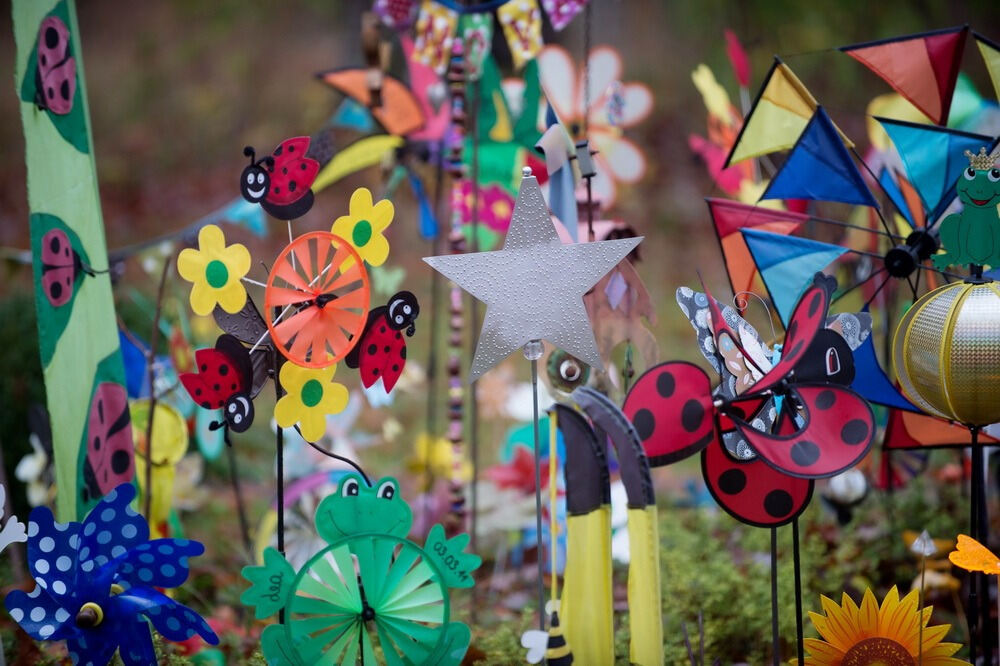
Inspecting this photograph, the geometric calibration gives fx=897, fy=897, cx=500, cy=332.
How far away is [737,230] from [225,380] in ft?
3.17

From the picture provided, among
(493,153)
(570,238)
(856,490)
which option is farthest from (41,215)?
(856,490)

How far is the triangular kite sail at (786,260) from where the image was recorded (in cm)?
156

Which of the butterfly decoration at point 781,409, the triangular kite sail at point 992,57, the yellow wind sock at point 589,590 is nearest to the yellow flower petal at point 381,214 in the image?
the butterfly decoration at point 781,409

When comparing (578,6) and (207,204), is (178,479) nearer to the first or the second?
(578,6)

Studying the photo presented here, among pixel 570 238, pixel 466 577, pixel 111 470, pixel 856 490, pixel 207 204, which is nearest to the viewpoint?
pixel 466 577

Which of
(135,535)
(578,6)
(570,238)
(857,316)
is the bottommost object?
(135,535)

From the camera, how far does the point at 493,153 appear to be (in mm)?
2383

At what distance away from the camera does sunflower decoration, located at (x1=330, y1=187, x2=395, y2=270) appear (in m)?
1.35

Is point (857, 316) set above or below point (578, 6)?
below

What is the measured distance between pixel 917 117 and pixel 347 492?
1668 millimetres

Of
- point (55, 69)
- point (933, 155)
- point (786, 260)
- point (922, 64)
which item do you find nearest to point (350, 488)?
point (786, 260)

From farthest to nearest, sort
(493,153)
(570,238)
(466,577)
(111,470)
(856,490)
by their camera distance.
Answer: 1. (493,153)
2. (856,490)
3. (111,470)
4. (570,238)
5. (466,577)

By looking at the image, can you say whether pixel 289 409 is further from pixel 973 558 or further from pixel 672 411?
pixel 973 558

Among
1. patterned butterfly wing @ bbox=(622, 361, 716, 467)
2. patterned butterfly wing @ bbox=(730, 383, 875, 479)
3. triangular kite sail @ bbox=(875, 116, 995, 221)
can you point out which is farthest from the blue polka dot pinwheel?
triangular kite sail @ bbox=(875, 116, 995, 221)
